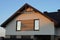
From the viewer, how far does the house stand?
22469 mm

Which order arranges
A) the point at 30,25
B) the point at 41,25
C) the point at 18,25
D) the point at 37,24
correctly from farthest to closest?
the point at 18,25 → the point at 30,25 → the point at 37,24 → the point at 41,25

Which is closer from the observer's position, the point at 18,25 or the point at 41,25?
the point at 41,25

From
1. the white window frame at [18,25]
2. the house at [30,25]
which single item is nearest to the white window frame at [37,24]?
the house at [30,25]

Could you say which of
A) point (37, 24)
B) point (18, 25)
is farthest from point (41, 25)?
point (18, 25)

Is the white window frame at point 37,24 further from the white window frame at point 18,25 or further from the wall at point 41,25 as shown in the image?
the white window frame at point 18,25

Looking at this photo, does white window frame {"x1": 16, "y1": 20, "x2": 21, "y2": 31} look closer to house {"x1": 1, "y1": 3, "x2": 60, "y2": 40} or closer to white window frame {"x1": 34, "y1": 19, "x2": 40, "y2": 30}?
house {"x1": 1, "y1": 3, "x2": 60, "y2": 40}

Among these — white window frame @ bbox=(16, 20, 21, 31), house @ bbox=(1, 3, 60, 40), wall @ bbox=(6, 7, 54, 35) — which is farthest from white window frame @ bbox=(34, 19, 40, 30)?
white window frame @ bbox=(16, 20, 21, 31)

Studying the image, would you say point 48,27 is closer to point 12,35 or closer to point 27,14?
point 27,14

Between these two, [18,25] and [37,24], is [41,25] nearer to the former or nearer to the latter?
[37,24]

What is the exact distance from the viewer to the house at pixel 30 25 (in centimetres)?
2247

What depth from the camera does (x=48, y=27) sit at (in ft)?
73.6

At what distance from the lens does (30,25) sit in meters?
23.2

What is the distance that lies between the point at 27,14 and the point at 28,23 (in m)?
1.19

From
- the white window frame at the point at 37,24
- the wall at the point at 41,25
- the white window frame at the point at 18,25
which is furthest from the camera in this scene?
the white window frame at the point at 18,25
